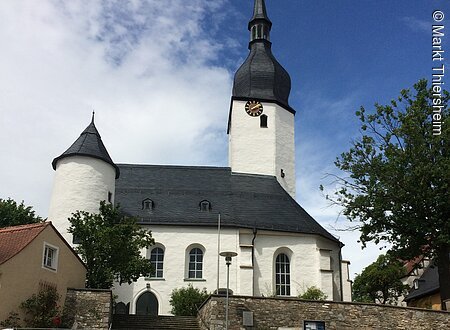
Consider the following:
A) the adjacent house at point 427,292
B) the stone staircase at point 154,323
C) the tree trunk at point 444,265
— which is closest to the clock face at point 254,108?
the adjacent house at point 427,292

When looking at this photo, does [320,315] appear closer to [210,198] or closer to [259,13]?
[210,198]

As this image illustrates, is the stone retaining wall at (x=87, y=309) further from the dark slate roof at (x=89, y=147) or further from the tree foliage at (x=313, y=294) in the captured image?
the dark slate roof at (x=89, y=147)

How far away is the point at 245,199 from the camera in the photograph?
119 ft

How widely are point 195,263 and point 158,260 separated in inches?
85.6

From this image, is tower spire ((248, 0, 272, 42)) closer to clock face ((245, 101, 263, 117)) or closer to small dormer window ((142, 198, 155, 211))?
clock face ((245, 101, 263, 117))

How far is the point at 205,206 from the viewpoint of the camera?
35.4 m

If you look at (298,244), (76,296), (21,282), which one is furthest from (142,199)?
(21,282)

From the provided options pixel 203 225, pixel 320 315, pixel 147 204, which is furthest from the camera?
pixel 147 204

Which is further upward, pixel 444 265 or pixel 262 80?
pixel 262 80

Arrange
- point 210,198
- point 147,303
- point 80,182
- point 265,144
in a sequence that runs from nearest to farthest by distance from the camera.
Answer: point 80,182 → point 147,303 → point 210,198 → point 265,144

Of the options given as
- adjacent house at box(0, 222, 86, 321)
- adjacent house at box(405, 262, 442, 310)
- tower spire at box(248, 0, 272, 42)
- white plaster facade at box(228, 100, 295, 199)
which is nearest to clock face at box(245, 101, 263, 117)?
white plaster facade at box(228, 100, 295, 199)

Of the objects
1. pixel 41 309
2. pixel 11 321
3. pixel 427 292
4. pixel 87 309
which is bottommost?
pixel 11 321

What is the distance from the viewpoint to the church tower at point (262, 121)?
4041 cm

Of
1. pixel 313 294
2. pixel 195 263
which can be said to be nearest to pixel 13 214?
pixel 195 263
